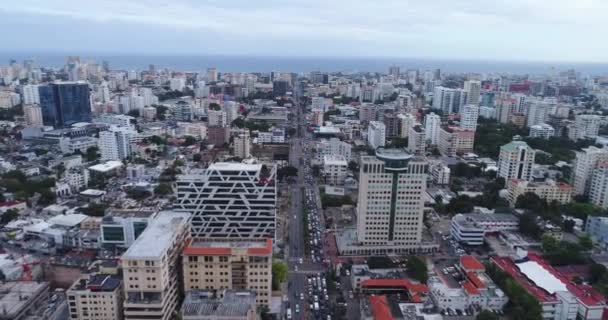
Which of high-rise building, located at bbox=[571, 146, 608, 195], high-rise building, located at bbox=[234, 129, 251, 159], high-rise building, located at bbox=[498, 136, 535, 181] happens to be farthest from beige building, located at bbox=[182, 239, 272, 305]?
high-rise building, located at bbox=[571, 146, 608, 195]

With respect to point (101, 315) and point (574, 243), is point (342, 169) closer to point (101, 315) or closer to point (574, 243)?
point (574, 243)

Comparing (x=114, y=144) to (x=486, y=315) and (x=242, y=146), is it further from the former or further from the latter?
(x=486, y=315)

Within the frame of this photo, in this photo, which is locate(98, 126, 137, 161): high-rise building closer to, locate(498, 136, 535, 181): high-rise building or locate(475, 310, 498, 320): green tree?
locate(498, 136, 535, 181): high-rise building

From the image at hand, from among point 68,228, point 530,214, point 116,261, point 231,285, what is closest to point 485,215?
point 530,214

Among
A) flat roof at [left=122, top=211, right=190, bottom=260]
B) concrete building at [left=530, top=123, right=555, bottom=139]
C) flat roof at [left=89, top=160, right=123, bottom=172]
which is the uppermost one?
flat roof at [left=122, top=211, right=190, bottom=260]

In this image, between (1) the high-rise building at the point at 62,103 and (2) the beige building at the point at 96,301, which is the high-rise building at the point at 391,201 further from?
(1) the high-rise building at the point at 62,103

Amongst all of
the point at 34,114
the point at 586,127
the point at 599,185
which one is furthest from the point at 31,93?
the point at 586,127
